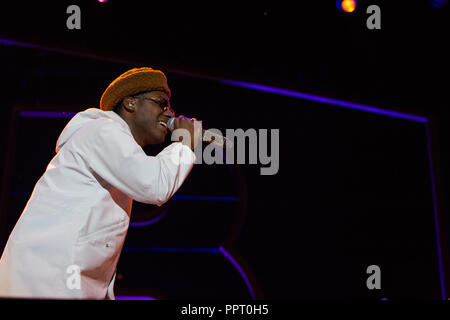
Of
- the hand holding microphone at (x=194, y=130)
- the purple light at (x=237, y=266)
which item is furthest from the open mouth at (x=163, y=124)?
the purple light at (x=237, y=266)

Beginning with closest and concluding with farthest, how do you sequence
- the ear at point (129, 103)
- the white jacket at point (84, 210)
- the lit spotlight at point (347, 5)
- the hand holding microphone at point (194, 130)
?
the white jacket at point (84, 210) < the hand holding microphone at point (194, 130) < the ear at point (129, 103) < the lit spotlight at point (347, 5)

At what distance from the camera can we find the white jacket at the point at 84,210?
1.42 m

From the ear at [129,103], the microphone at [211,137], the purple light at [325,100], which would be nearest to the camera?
the microphone at [211,137]

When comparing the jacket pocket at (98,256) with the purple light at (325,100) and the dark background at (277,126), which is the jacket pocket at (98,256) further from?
the purple light at (325,100)

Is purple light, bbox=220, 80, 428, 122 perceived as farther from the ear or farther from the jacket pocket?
the jacket pocket

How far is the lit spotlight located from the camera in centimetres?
316

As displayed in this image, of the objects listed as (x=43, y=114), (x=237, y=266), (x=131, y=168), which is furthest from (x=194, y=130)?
(x=43, y=114)

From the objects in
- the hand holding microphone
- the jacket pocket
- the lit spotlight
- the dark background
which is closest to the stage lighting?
the dark background

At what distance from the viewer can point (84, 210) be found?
4.95 feet

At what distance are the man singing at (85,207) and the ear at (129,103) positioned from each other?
0.21m

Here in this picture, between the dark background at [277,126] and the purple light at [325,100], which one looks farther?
the purple light at [325,100]

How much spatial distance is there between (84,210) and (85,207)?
1 centimetres

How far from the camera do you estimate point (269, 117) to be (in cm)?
331

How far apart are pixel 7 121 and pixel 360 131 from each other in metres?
2.57
